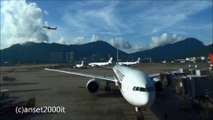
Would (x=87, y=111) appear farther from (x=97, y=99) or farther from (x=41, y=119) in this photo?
(x=97, y=99)

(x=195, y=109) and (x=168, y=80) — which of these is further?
(x=168, y=80)

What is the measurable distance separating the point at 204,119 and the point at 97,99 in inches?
555

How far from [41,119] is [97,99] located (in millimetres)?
11094

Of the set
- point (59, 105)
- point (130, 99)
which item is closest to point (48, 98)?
point (59, 105)

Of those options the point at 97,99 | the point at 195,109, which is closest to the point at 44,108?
the point at 97,99

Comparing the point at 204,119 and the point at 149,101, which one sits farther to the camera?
the point at 204,119

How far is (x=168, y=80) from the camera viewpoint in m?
40.6

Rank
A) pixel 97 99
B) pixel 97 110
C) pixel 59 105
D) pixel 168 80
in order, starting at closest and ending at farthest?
1. pixel 97 110
2. pixel 59 105
3. pixel 97 99
4. pixel 168 80

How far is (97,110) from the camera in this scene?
26703 millimetres

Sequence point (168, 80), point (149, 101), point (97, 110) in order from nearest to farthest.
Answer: point (149, 101) < point (97, 110) < point (168, 80)

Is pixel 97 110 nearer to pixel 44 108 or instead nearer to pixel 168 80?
pixel 44 108

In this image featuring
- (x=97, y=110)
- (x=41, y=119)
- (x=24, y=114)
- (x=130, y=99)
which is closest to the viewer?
(x=130, y=99)

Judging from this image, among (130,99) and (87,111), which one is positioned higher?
(130,99)

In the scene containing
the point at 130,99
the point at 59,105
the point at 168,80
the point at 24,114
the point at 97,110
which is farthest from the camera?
the point at 168,80
